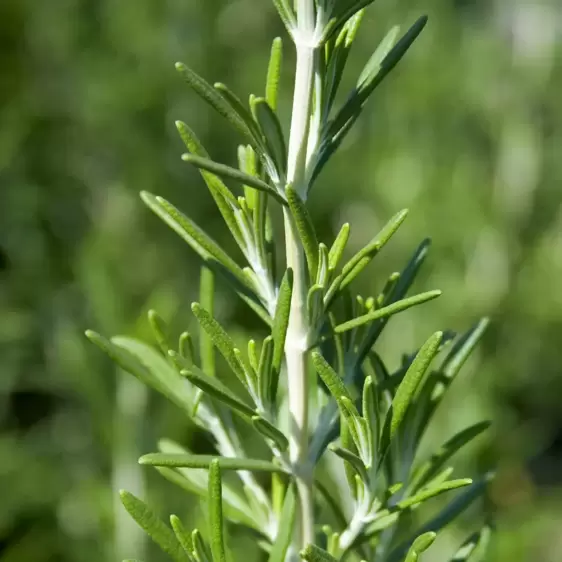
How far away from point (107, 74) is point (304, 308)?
1140 millimetres

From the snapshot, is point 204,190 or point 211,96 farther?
point 204,190

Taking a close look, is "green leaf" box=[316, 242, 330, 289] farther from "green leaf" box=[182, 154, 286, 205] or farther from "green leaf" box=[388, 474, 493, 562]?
"green leaf" box=[388, 474, 493, 562]

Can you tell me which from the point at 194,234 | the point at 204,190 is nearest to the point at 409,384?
the point at 194,234

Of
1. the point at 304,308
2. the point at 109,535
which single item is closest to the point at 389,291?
the point at 304,308

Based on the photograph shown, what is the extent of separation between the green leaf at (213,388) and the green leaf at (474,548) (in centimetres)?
15

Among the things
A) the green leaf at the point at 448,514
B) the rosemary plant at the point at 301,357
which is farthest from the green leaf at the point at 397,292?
the green leaf at the point at 448,514

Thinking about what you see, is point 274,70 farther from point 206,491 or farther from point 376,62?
point 206,491

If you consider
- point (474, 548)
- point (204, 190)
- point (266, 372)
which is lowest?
point (474, 548)

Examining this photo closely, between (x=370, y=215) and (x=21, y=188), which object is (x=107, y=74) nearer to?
(x=21, y=188)

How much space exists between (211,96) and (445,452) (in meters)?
0.23

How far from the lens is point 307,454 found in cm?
38

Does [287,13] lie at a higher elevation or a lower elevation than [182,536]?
higher

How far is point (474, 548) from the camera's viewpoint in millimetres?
Answer: 397

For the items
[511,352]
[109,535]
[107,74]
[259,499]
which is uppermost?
[107,74]
